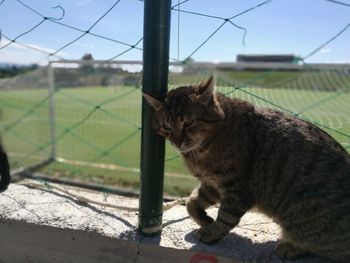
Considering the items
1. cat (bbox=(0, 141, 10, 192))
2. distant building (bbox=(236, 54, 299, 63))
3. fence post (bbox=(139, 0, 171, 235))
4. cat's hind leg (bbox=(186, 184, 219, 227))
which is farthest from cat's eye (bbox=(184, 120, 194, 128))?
cat (bbox=(0, 141, 10, 192))

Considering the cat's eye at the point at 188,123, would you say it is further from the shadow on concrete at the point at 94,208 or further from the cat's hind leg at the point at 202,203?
the shadow on concrete at the point at 94,208

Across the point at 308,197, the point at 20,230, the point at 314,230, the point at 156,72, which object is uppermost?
the point at 156,72

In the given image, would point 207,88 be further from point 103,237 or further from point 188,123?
point 103,237

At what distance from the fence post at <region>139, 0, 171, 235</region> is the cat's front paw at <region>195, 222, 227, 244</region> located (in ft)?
0.57

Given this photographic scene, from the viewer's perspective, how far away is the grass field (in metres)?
3.59

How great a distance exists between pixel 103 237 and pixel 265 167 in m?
0.71

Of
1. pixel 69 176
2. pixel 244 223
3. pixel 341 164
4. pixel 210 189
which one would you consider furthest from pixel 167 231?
pixel 69 176

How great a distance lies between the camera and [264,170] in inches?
56.6

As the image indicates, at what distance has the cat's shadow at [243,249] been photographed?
136 cm

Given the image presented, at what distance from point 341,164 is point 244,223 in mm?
508

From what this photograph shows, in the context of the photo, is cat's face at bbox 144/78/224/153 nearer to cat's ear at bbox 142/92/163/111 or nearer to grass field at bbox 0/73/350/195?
cat's ear at bbox 142/92/163/111

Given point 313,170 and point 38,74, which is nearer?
point 313,170

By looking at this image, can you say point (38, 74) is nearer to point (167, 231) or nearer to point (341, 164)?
point (167, 231)

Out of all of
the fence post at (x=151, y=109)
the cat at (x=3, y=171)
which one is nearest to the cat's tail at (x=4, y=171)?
the cat at (x=3, y=171)
